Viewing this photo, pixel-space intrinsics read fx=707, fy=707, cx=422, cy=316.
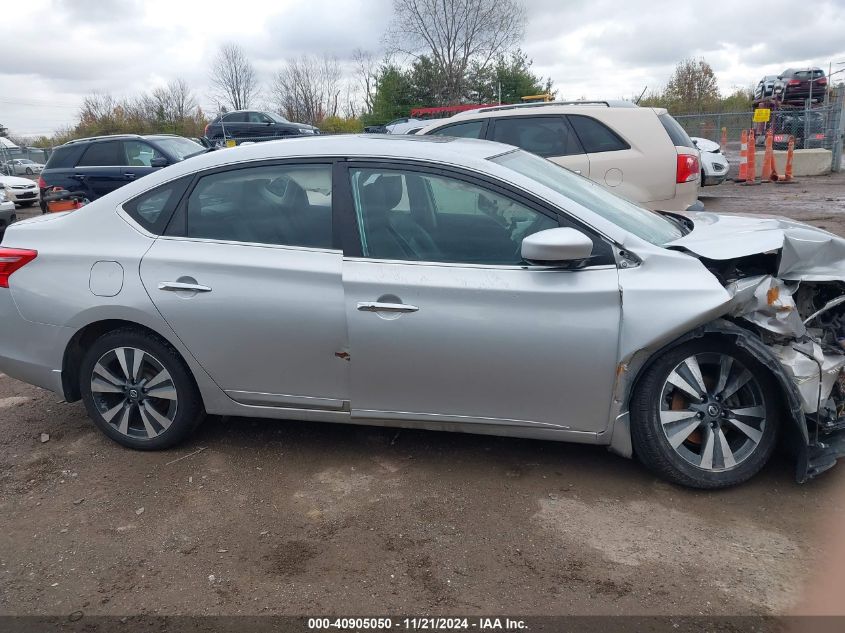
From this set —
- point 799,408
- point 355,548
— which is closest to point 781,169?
point 799,408

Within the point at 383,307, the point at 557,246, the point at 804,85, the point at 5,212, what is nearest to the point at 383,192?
the point at 383,307

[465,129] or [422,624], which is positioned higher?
[465,129]

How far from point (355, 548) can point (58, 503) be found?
1.62m

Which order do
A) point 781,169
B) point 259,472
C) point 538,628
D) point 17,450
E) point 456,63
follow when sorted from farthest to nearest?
point 456,63
point 781,169
point 17,450
point 259,472
point 538,628

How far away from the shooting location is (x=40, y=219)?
4320 millimetres

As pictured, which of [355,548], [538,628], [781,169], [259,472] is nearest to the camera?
[538,628]

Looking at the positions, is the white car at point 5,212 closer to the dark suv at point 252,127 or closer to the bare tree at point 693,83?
the dark suv at point 252,127

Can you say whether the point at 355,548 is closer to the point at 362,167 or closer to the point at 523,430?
the point at 523,430

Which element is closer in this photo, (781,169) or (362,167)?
(362,167)

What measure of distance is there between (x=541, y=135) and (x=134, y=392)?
18.7ft

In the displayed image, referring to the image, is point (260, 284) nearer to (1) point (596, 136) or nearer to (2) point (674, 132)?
(1) point (596, 136)

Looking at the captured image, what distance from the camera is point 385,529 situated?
10.4ft

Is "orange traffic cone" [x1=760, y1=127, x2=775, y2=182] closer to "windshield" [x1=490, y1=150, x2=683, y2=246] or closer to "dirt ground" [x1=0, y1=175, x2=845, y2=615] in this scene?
"windshield" [x1=490, y1=150, x2=683, y2=246]

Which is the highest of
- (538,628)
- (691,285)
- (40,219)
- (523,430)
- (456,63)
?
(456,63)
